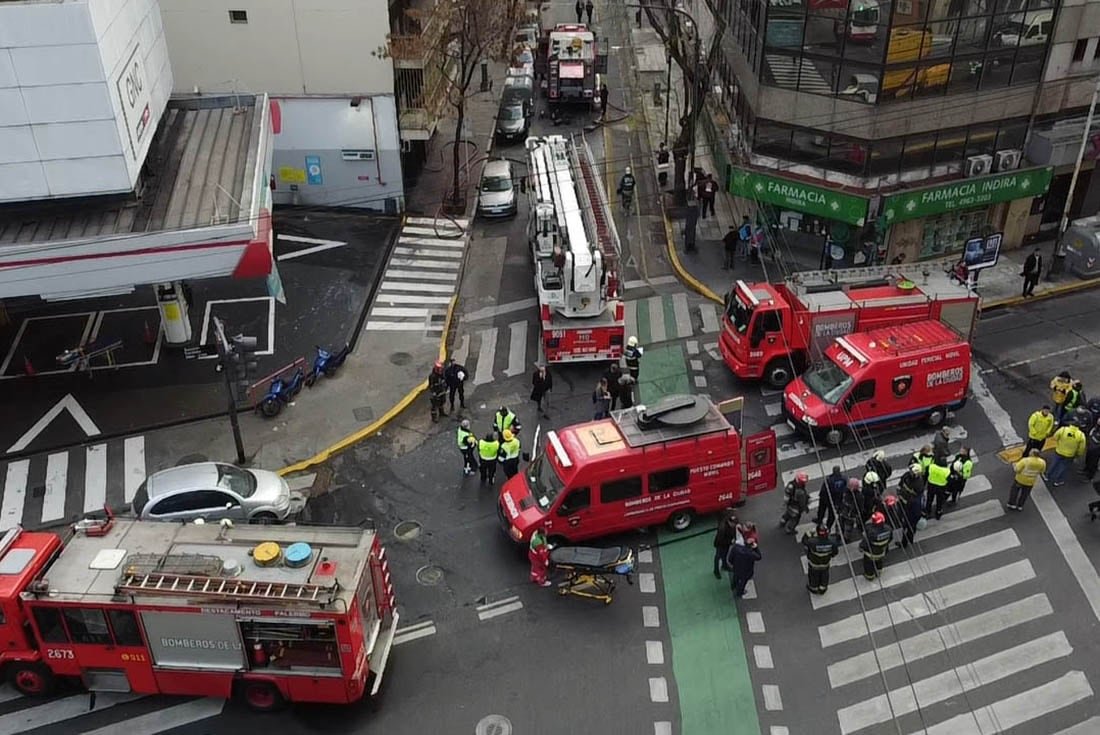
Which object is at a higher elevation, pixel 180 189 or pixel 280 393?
pixel 180 189

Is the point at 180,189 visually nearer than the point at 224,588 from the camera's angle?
No

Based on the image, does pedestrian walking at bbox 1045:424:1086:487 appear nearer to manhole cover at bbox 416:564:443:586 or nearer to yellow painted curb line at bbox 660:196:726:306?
yellow painted curb line at bbox 660:196:726:306

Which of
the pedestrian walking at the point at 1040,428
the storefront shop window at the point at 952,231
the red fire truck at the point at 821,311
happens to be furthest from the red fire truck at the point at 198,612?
the storefront shop window at the point at 952,231

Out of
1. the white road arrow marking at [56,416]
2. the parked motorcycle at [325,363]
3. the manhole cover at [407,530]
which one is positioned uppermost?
the parked motorcycle at [325,363]

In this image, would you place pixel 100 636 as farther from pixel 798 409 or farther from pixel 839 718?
pixel 798 409

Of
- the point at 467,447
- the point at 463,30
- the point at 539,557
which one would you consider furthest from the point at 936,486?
the point at 463,30

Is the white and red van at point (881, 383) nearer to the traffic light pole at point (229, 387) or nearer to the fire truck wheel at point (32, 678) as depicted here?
the traffic light pole at point (229, 387)

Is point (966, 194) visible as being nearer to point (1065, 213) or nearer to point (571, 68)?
point (1065, 213)
